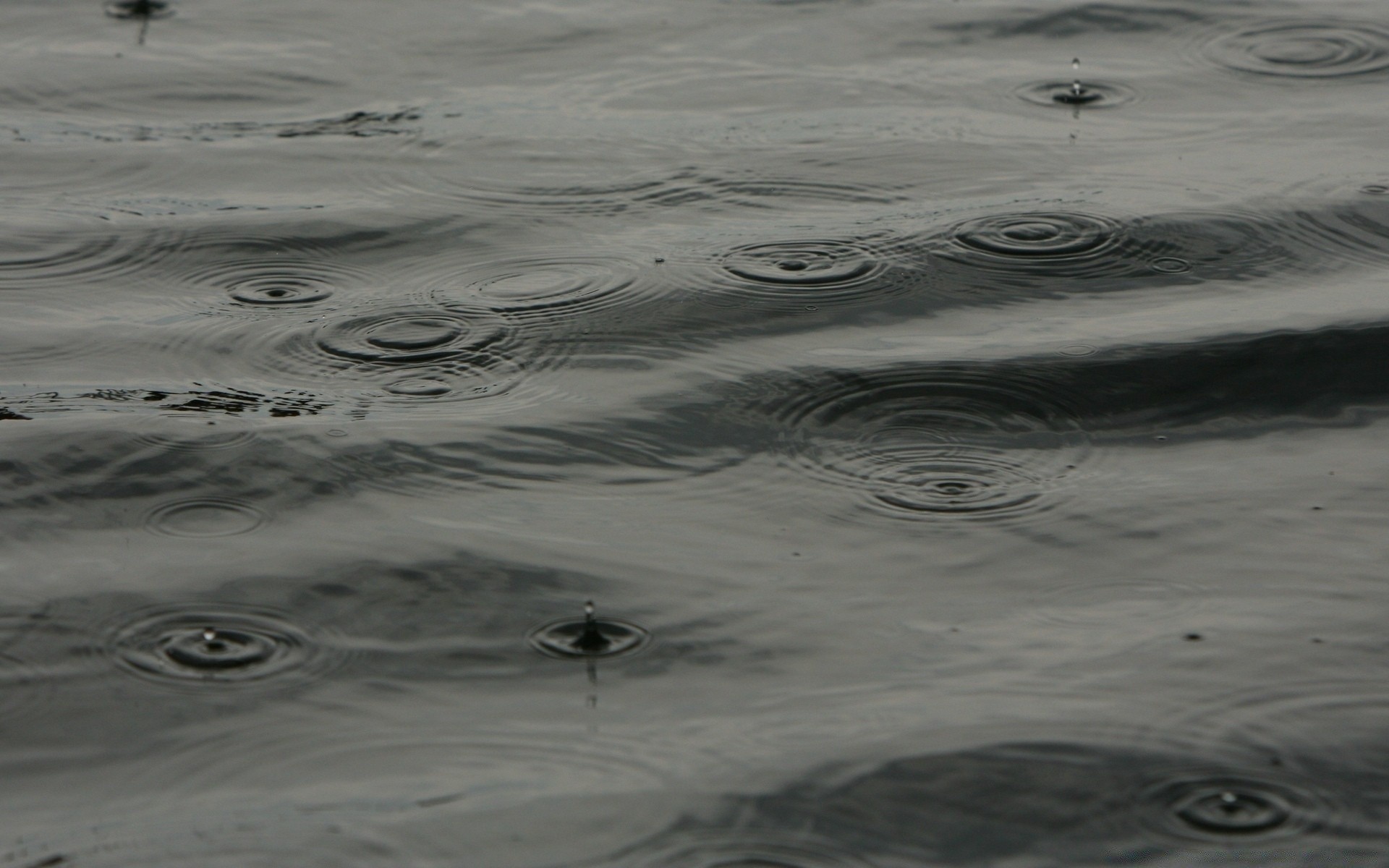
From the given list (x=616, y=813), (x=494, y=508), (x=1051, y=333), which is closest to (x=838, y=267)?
(x=1051, y=333)

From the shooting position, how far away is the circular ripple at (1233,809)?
2.17 meters

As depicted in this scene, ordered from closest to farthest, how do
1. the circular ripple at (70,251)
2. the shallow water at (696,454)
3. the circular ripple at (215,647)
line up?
the shallow water at (696,454) → the circular ripple at (215,647) → the circular ripple at (70,251)

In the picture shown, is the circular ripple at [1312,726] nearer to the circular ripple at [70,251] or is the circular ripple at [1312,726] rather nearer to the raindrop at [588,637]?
the raindrop at [588,637]

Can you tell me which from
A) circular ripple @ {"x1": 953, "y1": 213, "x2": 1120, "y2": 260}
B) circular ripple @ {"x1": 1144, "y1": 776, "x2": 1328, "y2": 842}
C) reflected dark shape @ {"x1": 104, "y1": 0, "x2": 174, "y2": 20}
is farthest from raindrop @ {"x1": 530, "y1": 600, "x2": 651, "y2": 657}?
reflected dark shape @ {"x1": 104, "y1": 0, "x2": 174, "y2": 20}

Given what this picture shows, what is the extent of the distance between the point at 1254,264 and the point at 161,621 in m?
2.52

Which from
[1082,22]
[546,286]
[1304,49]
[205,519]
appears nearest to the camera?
[205,519]

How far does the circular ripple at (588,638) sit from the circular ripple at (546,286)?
1.15 m

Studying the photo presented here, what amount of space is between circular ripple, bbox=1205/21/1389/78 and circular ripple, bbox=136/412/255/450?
3281 millimetres

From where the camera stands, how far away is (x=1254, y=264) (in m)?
3.89

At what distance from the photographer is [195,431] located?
3.13m

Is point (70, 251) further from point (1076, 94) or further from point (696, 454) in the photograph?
point (1076, 94)

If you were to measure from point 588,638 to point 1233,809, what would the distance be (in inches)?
37.3

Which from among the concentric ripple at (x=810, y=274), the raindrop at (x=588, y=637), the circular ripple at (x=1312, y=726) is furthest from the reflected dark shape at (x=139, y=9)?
the circular ripple at (x=1312, y=726)

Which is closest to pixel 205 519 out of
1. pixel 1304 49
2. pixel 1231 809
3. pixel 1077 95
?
pixel 1231 809
